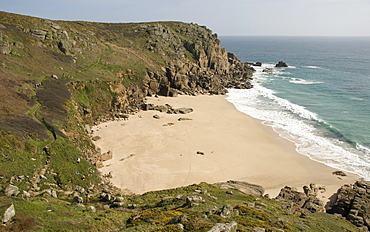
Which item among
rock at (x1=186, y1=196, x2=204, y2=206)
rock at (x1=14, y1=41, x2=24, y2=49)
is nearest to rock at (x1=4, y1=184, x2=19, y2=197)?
rock at (x1=186, y1=196, x2=204, y2=206)

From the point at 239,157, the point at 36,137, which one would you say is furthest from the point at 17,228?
the point at 239,157

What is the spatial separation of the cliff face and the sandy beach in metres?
4.81

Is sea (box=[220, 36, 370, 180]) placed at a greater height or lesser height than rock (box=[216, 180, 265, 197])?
greater

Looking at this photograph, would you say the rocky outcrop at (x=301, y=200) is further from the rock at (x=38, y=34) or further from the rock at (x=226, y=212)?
the rock at (x=38, y=34)

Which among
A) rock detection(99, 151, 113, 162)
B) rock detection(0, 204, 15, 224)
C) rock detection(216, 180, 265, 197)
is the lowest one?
rock detection(216, 180, 265, 197)

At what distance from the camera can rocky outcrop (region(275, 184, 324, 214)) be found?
2867 centimetres

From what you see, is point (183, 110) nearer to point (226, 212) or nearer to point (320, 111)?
point (320, 111)

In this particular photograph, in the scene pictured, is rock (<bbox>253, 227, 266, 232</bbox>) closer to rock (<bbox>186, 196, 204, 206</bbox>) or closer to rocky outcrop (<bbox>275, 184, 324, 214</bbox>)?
rock (<bbox>186, 196, 204, 206</bbox>)

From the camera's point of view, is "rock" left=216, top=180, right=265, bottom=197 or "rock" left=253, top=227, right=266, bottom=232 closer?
"rock" left=253, top=227, right=266, bottom=232

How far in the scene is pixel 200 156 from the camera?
41375 mm

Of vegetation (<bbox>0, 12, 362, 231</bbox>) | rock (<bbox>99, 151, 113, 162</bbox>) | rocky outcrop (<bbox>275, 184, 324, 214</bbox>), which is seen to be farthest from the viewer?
rock (<bbox>99, 151, 113, 162</bbox>)

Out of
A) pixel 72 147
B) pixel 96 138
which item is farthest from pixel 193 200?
pixel 96 138

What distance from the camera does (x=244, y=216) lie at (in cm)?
2042

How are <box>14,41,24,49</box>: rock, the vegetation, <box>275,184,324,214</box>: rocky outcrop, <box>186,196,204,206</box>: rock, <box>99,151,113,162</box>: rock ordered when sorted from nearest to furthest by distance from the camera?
the vegetation
<box>186,196,204,206</box>: rock
<box>275,184,324,214</box>: rocky outcrop
<box>99,151,113,162</box>: rock
<box>14,41,24,49</box>: rock
